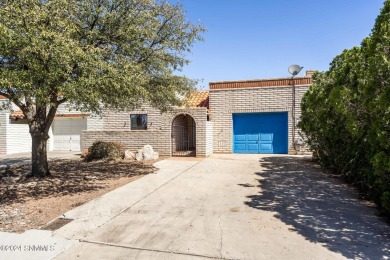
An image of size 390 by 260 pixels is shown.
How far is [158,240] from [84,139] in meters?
12.9

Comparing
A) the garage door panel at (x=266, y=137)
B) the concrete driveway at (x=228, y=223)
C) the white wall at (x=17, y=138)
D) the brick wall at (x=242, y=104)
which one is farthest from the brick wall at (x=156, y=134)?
the white wall at (x=17, y=138)

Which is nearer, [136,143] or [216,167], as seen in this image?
[216,167]

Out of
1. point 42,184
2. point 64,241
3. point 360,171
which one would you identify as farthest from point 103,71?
point 360,171

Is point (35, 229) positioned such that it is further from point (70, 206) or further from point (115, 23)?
point (115, 23)

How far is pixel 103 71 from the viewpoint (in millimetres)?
6242

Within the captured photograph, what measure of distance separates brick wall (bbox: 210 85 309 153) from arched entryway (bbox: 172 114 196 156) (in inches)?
65.7

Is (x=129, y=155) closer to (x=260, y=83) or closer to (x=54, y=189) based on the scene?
(x=54, y=189)

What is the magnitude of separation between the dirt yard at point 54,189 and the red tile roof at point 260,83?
Answer: 7.13m

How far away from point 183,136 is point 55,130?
9.86 metres

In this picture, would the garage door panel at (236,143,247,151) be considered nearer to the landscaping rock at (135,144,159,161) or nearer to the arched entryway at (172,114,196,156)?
the arched entryway at (172,114,196,156)

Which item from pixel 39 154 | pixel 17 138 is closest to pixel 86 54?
pixel 39 154

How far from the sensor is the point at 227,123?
15898 millimetres

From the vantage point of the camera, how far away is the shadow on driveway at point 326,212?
4055 mm

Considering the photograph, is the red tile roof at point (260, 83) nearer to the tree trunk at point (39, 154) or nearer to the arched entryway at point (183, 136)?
the arched entryway at point (183, 136)
